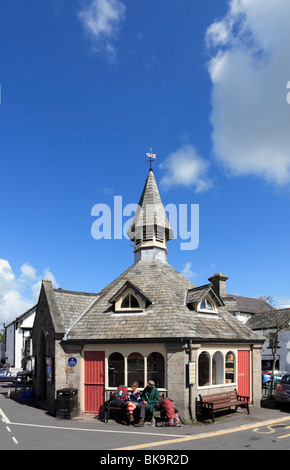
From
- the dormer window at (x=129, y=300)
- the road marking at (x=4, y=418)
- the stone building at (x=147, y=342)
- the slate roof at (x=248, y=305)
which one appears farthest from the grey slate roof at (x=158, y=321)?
the slate roof at (x=248, y=305)

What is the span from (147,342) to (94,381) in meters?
3.13

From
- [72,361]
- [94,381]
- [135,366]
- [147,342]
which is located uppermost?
[147,342]

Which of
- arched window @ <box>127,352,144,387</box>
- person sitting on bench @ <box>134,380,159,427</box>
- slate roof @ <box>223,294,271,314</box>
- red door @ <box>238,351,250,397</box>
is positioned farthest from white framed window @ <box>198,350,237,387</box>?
slate roof @ <box>223,294,271,314</box>

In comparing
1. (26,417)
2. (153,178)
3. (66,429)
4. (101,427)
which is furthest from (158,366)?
(153,178)

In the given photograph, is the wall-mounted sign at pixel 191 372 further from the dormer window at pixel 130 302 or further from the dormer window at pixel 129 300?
the dormer window at pixel 130 302

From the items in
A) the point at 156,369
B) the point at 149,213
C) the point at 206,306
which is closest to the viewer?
the point at 156,369

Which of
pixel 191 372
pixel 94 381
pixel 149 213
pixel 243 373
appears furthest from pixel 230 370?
pixel 149 213

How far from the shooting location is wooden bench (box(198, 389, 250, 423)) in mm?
14156

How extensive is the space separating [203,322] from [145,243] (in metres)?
7.21

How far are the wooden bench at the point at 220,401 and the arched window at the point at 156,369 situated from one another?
5.88 ft

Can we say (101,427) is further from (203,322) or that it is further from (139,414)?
(203,322)

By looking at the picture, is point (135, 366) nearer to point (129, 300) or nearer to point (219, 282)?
point (129, 300)

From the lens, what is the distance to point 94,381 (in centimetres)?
1568

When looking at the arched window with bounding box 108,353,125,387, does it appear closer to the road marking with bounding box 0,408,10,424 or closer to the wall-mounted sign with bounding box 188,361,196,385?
the wall-mounted sign with bounding box 188,361,196,385
